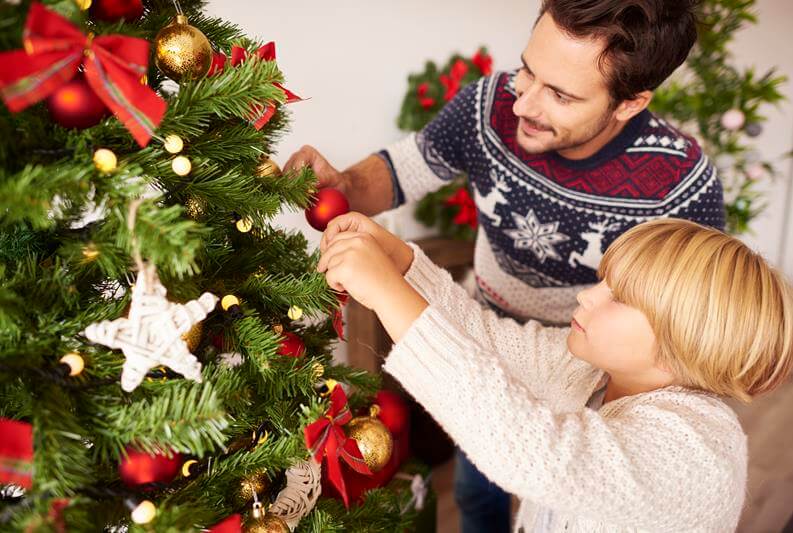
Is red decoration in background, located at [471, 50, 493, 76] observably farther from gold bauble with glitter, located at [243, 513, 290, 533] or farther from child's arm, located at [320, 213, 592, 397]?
gold bauble with glitter, located at [243, 513, 290, 533]

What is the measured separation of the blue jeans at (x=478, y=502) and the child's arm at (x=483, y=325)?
21.5 inches

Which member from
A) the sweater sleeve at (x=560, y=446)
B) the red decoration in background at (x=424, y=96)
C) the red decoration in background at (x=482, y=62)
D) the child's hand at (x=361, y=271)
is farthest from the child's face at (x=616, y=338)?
the red decoration in background at (x=482, y=62)

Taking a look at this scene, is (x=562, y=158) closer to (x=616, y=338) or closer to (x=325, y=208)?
(x=616, y=338)

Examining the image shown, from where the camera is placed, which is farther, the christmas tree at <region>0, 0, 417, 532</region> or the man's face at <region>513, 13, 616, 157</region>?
the man's face at <region>513, 13, 616, 157</region>

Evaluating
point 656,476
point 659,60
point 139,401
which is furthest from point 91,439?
point 659,60

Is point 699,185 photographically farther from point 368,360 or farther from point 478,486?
point 368,360

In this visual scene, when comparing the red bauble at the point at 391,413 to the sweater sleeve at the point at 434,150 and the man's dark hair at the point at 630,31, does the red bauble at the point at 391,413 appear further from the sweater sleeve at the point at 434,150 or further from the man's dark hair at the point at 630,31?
the man's dark hair at the point at 630,31

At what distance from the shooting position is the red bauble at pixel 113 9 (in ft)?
1.77

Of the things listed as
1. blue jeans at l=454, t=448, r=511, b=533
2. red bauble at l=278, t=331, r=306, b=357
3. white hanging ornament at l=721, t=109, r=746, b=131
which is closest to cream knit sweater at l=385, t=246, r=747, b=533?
red bauble at l=278, t=331, r=306, b=357

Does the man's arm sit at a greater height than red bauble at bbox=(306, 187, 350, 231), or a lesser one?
lesser

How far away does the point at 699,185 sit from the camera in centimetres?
113

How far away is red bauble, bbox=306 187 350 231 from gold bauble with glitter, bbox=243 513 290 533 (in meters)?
0.36

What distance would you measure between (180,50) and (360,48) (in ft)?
3.82

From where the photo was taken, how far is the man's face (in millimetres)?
1021
